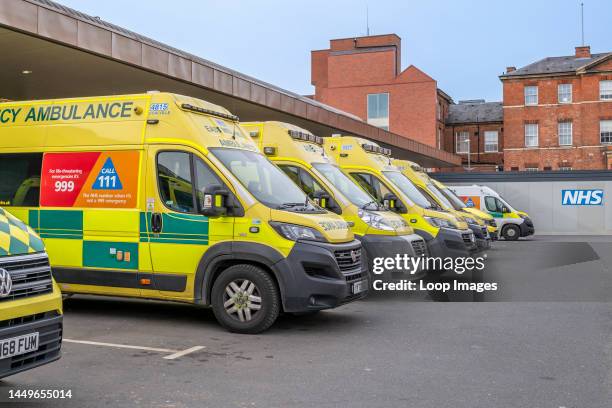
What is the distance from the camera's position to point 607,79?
2094 inches

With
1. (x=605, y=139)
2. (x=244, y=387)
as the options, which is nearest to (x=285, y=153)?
(x=244, y=387)

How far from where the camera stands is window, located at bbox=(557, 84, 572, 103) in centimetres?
5488

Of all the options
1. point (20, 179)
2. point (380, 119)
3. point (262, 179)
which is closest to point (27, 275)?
point (262, 179)

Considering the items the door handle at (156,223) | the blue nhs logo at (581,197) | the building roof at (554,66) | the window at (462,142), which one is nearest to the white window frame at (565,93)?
the building roof at (554,66)

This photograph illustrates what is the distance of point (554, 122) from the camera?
5531 cm

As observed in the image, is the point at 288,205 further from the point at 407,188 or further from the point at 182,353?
the point at 407,188

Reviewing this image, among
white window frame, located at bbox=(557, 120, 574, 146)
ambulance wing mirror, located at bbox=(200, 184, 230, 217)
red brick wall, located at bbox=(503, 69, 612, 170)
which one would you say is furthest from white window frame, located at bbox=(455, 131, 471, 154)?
ambulance wing mirror, located at bbox=(200, 184, 230, 217)

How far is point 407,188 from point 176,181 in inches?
258

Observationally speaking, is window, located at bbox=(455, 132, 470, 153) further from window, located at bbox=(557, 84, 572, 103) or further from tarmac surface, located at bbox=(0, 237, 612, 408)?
tarmac surface, located at bbox=(0, 237, 612, 408)

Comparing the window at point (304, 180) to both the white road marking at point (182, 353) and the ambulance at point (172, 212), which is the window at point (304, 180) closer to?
the ambulance at point (172, 212)

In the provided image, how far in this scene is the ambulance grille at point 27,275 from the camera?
4.76m

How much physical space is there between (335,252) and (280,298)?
0.83 meters

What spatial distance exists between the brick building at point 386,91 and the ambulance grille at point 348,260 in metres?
55.3

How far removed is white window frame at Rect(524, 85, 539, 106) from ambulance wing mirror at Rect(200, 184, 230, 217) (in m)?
52.0
